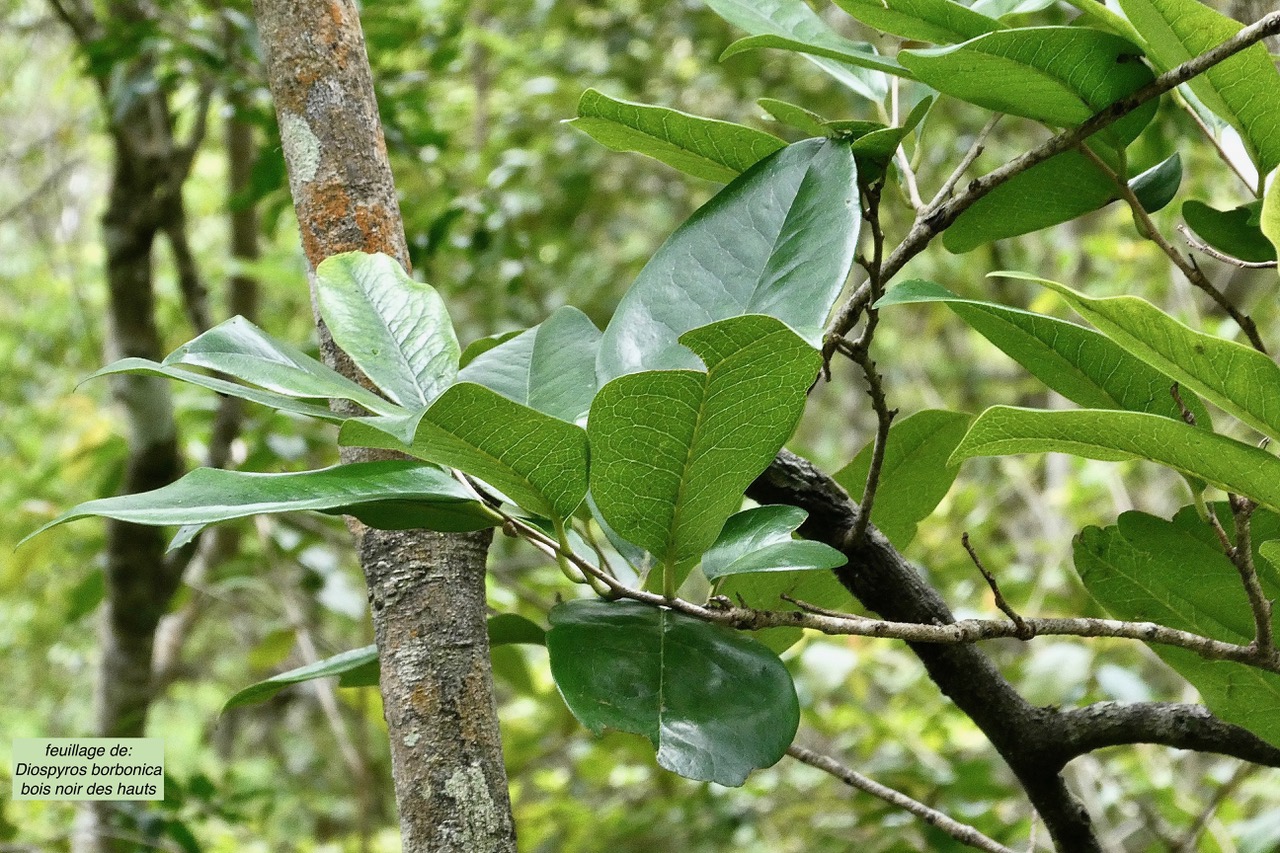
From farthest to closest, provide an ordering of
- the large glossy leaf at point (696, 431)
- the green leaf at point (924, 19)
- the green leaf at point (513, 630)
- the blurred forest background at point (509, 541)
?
the blurred forest background at point (509, 541)
the green leaf at point (513, 630)
the green leaf at point (924, 19)
the large glossy leaf at point (696, 431)

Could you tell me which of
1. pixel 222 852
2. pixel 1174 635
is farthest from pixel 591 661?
pixel 222 852

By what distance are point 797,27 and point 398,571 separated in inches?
11.9

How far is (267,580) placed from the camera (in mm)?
1877

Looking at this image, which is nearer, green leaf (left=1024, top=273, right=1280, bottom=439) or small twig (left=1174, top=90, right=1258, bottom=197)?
green leaf (left=1024, top=273, right=1280, bottom=439)

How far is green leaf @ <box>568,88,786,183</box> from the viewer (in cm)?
47

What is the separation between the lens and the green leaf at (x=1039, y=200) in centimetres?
49

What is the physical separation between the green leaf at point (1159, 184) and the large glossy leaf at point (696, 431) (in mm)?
262

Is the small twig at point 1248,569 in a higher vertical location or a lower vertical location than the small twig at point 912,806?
higher

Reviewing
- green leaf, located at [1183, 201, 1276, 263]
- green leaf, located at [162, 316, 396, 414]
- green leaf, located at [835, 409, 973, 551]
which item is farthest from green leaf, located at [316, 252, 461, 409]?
green leaf, located at [1183, 201, 1276, 263]

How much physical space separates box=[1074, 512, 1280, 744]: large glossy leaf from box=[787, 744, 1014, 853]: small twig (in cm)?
12

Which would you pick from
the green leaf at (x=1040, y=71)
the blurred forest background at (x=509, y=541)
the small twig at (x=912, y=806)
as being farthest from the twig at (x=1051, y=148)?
the blurred forest background at (x=509, y=541)

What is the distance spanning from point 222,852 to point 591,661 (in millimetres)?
1422

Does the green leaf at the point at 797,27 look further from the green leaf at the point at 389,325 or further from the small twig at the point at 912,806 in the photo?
the small twig at the point at 912,806

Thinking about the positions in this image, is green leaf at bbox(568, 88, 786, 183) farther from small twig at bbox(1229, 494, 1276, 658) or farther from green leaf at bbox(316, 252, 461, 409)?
small twig at bbox(1229, 494, 1276, 658)
